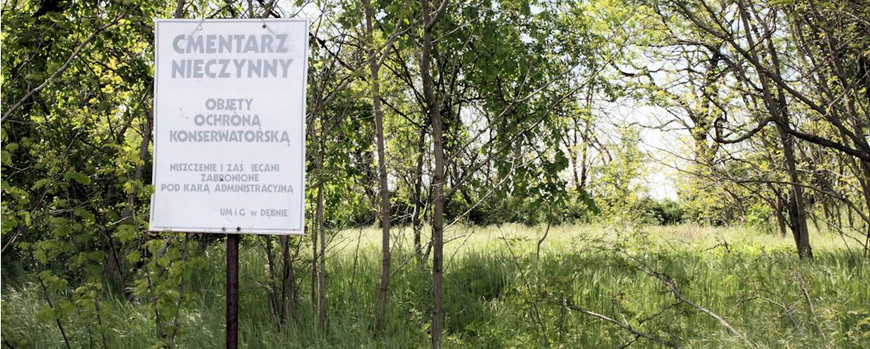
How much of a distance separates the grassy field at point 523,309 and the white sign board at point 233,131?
910 mm

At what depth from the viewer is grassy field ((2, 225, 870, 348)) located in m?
4.50

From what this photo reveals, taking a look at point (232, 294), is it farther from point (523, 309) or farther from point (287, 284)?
point (523, 309)

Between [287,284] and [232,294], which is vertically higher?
[232,294]

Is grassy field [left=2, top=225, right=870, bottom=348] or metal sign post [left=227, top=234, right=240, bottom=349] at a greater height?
metal sign post [left=227, top=234, right=240, bottom=349]

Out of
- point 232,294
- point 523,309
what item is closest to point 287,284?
point 523,309

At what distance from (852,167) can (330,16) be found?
5.72 m

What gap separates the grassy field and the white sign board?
35.8 inches

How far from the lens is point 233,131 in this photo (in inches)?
109

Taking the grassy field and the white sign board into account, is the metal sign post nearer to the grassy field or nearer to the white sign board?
the white sign board

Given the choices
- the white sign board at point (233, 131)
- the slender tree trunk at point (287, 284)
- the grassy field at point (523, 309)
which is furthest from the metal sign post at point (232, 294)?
the slender tree trunk at point (287, 284)

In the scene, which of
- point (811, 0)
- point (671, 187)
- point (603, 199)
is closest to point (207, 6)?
point (811, 0)

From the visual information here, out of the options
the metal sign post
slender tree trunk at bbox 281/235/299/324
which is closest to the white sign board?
the metal sign post

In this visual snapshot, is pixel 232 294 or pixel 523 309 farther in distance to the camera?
pixel 523 309

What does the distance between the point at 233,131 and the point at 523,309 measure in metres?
2.66
